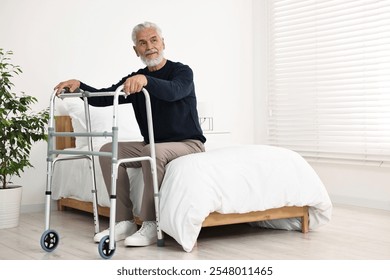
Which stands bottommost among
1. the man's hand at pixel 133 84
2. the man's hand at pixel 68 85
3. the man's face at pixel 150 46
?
the man's hand at pixel 133 84

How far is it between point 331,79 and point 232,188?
7.33ft

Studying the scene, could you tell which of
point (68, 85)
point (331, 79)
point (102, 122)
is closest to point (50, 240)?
point (68, 85)

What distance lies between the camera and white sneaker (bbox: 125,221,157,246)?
320cm

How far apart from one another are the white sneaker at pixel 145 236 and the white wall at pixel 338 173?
7.12ft

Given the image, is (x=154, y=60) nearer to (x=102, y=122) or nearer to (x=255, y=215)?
(x=255, y=215)

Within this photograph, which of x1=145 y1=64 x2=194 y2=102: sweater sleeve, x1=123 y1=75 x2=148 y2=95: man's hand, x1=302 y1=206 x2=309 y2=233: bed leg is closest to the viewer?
x1=123 y1=75 x2=148 y2=95: man's hand

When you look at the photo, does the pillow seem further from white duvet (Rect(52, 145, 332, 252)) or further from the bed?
white duvet (Rect(52, 145, 332, 252))

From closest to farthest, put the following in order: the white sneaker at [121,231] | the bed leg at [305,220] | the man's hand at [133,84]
→ the man's hand at [133,84] → the white sneaker at [121,231] → the bed leg at [305,220]

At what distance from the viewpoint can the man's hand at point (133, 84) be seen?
2.84 metres

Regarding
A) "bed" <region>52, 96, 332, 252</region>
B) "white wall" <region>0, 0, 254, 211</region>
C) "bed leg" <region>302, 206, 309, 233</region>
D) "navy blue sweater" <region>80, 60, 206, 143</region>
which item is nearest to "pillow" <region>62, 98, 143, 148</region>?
"white wall" <region>0, 0, 254, 211</region>

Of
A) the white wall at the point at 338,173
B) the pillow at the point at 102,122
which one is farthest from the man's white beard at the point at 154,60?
the white wall at the point at 338,173

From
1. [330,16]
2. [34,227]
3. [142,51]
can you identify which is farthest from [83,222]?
[330,16]

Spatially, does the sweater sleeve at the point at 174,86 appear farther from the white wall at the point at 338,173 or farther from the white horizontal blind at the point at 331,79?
the white wall at the point at 338,173

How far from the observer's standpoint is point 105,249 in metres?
2.95
